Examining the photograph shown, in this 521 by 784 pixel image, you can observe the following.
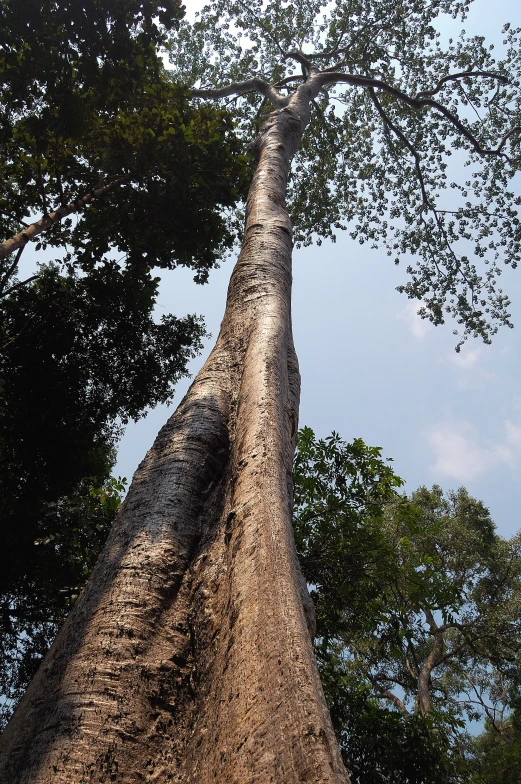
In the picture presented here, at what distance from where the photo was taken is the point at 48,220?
5.27m

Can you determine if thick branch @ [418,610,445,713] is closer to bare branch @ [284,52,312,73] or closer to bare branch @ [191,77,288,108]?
bare branch @ [191,77,288,108]

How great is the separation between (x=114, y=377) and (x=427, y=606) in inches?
181

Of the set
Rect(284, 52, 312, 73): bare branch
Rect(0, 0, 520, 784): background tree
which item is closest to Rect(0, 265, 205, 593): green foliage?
Rect(0, 0, 520, 784): background tree

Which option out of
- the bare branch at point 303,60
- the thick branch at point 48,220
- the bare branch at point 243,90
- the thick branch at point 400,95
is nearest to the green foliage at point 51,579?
the thick branch at point 48,220

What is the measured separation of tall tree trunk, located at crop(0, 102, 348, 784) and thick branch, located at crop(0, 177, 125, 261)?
3.15 metres

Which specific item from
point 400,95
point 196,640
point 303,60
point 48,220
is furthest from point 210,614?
point 303,60

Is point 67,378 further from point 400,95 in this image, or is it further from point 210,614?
point 400,95

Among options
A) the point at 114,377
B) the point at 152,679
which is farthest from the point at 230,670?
the point at 114,377

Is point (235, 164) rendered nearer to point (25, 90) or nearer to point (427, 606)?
point (25, 90)

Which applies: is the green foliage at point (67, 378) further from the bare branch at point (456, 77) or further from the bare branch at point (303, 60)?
the bare branch at point (456, 77)

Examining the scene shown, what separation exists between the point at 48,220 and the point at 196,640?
194 inches

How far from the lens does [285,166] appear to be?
5.01 meters

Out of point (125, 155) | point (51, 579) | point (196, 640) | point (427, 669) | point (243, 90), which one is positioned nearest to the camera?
point (196, 640)

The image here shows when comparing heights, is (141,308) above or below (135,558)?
above
